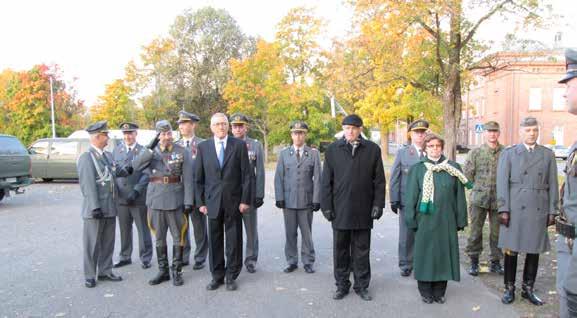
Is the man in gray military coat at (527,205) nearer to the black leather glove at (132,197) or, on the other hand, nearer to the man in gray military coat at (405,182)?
the man in gray military coat at (405,182)

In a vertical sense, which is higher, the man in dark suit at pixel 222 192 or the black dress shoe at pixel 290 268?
the man in dark suit at pixel 222 192

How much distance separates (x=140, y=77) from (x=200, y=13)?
15.8 metres

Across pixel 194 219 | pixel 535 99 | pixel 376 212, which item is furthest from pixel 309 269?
pixel 535 99

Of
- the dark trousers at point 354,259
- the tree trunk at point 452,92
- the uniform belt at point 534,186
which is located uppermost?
the tree trunk at point 452,92

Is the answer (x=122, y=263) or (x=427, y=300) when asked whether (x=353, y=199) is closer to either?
(x=427, y=300)

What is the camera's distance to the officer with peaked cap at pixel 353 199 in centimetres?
543

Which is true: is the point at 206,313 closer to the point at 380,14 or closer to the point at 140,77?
the point at 380,14

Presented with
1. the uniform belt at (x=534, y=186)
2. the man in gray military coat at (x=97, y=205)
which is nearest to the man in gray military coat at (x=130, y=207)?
the man in gray military coat at (x=97, y=205)

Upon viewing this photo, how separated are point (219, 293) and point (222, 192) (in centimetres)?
122

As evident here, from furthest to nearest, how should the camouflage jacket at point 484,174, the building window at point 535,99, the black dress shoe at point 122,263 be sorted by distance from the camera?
the building window at point 535,99
the black dress shoe at point 122,263
the camouflage jacket at point 484,174

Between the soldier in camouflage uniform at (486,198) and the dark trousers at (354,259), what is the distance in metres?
1.76

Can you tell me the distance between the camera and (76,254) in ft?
24.2

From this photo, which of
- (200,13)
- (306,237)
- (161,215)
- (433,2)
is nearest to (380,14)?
(433,2)

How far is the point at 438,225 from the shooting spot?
523 centimetres
